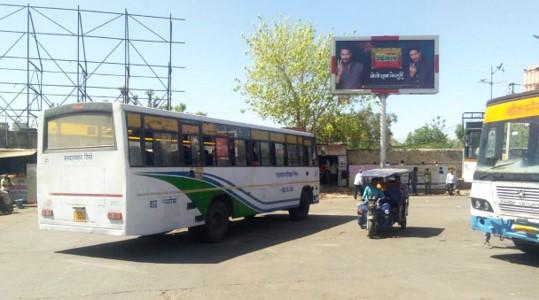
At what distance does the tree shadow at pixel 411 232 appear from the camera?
12648mm

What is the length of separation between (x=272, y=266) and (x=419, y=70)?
73.0ft

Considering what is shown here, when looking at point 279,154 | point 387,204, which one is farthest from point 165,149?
point 387,204

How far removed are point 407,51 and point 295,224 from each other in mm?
16647

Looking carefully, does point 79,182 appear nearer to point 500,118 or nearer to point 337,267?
point 337,267

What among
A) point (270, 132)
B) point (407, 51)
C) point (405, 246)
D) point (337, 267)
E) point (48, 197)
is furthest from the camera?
point (407, 51)

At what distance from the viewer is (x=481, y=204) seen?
9539mm

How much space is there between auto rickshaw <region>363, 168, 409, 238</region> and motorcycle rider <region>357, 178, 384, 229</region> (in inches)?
3.0

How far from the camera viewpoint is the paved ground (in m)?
7.18

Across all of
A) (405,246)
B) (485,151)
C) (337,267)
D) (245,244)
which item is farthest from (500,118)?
(245,244)

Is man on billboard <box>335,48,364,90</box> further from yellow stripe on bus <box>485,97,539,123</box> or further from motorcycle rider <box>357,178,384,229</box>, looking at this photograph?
yellow stripe on bus <box>485,97,539,123</box>

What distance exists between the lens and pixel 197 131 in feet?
37.8

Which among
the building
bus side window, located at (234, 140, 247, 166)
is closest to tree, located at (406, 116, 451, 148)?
the building

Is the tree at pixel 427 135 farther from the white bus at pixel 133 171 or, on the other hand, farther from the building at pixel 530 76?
the white bus at pixel 133 171

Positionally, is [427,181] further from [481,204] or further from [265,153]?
[481,204]
